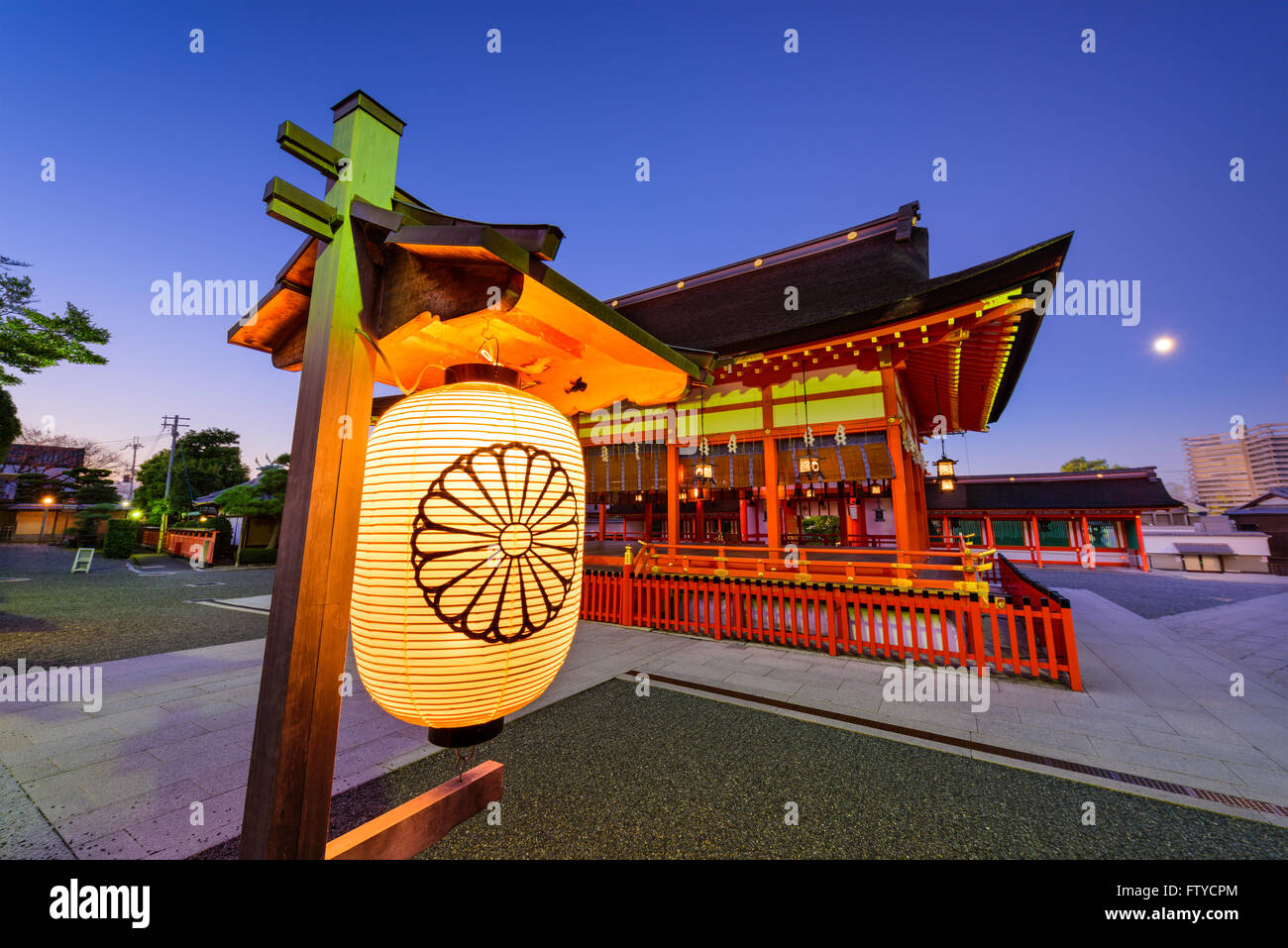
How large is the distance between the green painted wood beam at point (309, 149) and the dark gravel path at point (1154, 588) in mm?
14011

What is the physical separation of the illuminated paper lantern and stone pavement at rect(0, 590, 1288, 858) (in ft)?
7.01

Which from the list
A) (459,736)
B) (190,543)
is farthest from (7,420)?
(459,736)

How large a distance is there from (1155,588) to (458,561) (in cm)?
2011

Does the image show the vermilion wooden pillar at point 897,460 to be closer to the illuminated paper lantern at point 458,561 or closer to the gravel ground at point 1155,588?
the gravel ground at point 1155,588

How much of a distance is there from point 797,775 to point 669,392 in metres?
2.74

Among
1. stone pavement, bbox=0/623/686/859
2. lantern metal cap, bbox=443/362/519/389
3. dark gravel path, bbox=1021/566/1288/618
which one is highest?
lantern metal cap, bbox=443/362/519/389

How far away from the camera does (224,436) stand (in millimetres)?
33562

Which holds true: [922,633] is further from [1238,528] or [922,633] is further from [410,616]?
[1238,528]

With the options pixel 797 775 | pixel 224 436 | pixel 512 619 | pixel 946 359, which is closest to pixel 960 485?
pixel 946 359

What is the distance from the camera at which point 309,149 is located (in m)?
1.51

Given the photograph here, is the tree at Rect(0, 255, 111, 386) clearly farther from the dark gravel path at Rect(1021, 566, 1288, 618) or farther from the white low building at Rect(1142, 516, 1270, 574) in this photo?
the white low building at Rect(1142, 516, 1270, 574)

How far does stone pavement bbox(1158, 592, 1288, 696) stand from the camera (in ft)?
18.7

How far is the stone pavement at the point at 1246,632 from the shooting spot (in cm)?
571

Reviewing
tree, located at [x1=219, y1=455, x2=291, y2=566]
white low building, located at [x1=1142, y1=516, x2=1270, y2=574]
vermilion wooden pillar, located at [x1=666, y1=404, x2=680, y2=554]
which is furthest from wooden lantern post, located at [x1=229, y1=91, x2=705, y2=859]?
white low building, located at [x1=1142, y1=516, x2=1270, y2=574]
